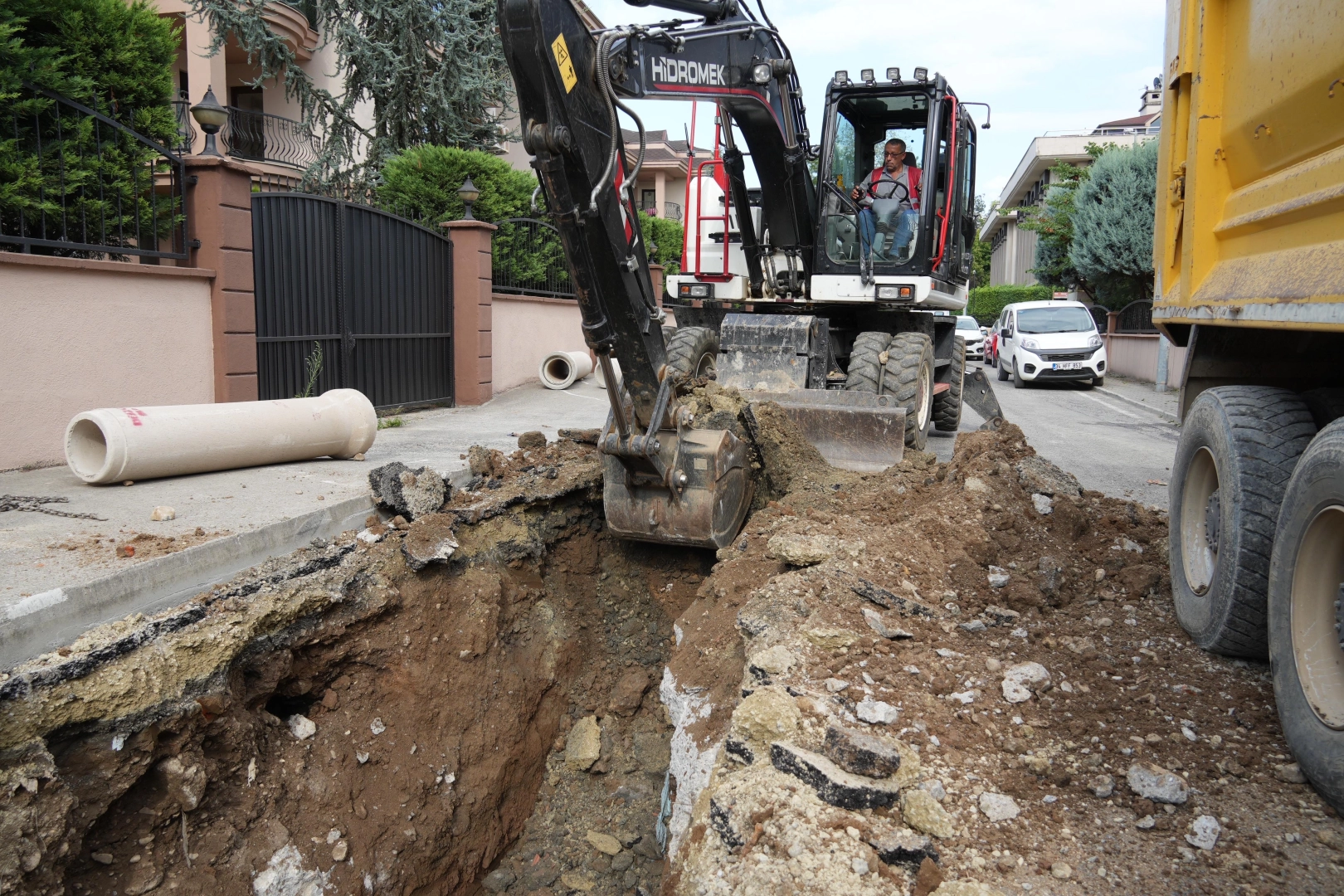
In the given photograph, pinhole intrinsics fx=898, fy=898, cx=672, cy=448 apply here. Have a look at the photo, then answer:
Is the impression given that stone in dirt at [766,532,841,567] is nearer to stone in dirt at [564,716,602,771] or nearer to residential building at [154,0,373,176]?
stone in dirt at [564,716,602,771]

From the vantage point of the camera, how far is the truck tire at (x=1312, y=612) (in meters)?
2.29

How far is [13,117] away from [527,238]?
7.47m

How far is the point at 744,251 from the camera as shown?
765cm

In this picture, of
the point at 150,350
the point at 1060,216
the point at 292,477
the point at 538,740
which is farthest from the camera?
the point at 1060,216

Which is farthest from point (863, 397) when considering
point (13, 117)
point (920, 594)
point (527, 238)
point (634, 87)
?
point (527, 238)

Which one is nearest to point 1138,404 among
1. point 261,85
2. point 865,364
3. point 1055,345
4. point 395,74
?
point 1055,345

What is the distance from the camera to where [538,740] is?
4.43m

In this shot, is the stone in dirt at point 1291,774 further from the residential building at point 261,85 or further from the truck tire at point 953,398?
the residential building at point 261,85

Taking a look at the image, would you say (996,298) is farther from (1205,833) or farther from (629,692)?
(1205,833)

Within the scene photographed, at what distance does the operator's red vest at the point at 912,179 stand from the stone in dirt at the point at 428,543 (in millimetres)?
4889

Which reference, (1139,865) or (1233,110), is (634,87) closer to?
(1233,110)

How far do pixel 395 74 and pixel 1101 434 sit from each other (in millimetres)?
13324

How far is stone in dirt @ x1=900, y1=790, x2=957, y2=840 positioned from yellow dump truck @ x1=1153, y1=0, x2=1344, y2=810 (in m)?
0.93

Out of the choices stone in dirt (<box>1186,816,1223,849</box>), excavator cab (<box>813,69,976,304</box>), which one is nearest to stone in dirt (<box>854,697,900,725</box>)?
stone in dirt (<box>1186,816,1223,849</box>)
